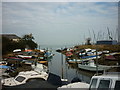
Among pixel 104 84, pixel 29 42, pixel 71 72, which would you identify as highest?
pixel 29 42

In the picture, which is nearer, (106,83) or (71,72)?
(106,83)

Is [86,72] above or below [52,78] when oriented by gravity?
below

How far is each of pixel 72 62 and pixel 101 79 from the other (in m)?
19.6

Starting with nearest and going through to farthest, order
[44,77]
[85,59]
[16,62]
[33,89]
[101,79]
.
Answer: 1. [101,79]
2. [33,89]
3. [44,77]
4. [16,62]
5. [85,59]

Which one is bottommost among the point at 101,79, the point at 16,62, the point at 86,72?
the point at 86,72

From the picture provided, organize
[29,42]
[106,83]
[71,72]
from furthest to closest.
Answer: [29,42] → [71,72] → [106,83]

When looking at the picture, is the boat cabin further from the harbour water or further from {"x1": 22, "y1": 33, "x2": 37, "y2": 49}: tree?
{"x1": 22, "y1": 33, "x2": 37, "y2": 49}: tree

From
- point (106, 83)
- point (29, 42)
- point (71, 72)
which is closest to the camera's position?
point (106, 83)

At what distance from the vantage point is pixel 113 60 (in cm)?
1884

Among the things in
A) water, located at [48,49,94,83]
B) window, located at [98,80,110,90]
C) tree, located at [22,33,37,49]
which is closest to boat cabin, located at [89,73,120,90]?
window, located at [98,80,110,90]

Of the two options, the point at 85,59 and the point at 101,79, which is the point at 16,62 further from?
the point at 101,79

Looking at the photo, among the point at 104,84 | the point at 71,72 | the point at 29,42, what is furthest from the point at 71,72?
the point at 29,42

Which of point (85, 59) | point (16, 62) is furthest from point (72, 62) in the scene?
point (16, 62)

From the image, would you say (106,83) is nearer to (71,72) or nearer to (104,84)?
(104,84)
